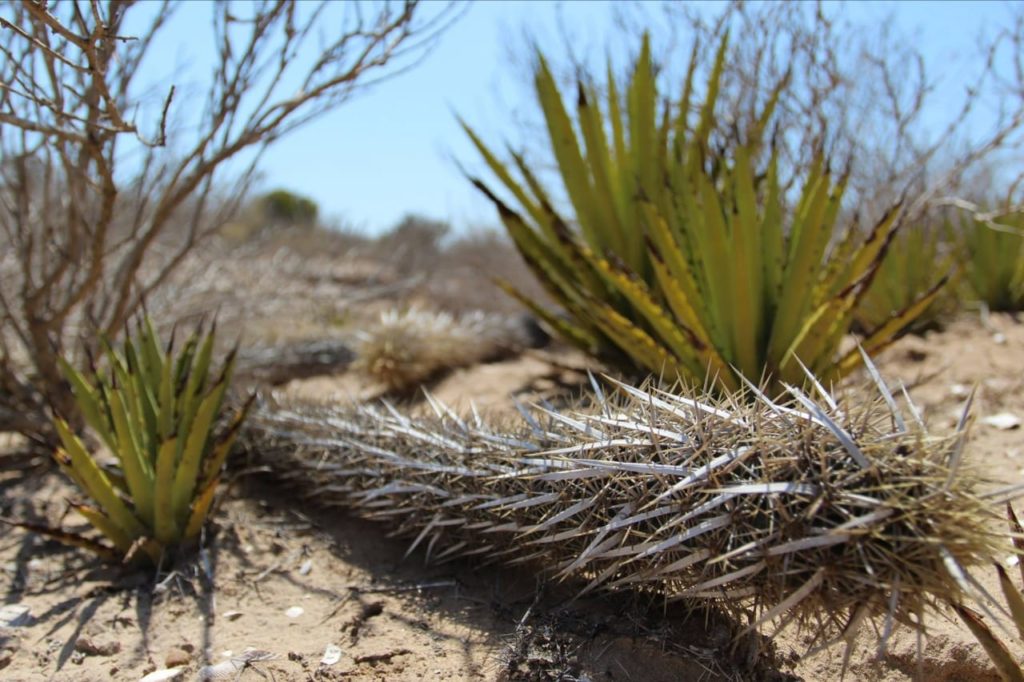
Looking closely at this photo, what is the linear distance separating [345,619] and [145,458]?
1.04m

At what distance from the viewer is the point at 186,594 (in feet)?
8.93

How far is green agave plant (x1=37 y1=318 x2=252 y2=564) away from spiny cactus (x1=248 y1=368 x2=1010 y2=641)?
3.60 ft

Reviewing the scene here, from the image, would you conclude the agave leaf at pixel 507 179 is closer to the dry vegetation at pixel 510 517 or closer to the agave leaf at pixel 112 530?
the dry vegetation at pixel 510 517

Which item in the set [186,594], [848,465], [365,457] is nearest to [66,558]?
[186,594]

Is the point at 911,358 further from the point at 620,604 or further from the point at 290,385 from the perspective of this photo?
the point at 290,385

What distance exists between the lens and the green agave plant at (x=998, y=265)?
5.98 m

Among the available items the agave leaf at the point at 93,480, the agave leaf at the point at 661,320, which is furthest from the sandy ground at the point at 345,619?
the agave leaf at the point at 661,320

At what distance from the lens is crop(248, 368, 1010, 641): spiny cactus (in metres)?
1.53

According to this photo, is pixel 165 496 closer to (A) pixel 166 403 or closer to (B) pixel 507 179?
(A) pixel 166 403

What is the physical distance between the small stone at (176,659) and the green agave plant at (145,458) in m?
0.52

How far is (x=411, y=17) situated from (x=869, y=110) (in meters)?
3.64

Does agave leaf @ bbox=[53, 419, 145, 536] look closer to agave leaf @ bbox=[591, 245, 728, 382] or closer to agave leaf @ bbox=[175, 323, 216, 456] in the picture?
agave leaf @ bbox=[175, 323, 216, 456]

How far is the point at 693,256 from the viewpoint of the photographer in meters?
3.28

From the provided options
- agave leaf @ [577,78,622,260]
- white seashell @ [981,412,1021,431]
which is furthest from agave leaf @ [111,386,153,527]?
white seashell @ [981,412,1021,431]
